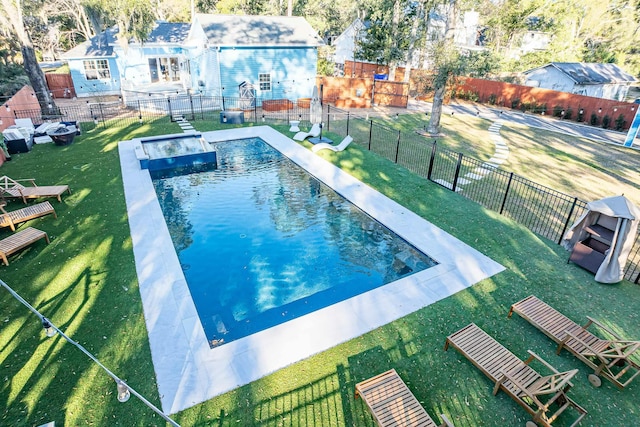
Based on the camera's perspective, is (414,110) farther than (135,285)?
Yes

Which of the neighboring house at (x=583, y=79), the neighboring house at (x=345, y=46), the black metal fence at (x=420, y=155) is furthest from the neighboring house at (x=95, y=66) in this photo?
the neighboring house at (x=583, y=79)

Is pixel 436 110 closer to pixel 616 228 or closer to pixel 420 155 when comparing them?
pixel 420 155

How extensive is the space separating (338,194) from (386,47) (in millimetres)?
24343

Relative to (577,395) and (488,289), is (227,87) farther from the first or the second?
A: (577,395)

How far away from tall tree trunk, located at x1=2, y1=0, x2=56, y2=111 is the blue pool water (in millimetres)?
11920

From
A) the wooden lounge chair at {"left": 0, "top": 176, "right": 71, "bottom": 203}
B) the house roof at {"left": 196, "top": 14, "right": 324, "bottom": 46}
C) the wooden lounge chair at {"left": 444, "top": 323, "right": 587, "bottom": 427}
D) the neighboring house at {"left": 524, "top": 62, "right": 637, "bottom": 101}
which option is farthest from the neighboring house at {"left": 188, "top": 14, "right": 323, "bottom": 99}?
the wooden lounge chair at {"left": 444, "top": 323, "right": 587, "bottom": 427}

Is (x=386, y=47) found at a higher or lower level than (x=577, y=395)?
higher

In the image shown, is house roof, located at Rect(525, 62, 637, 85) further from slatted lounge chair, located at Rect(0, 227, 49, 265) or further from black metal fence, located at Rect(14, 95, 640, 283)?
Answer: slatted lounge chair, located at Rect(0, 227, 49, 265)

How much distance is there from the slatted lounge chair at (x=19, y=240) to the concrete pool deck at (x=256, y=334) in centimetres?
215

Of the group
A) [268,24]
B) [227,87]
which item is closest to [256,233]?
[227,87]

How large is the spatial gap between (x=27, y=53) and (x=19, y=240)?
16571 mm

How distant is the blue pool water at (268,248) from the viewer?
8164 mm

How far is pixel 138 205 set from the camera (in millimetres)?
11742

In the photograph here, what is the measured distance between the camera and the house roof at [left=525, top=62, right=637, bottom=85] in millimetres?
29375
